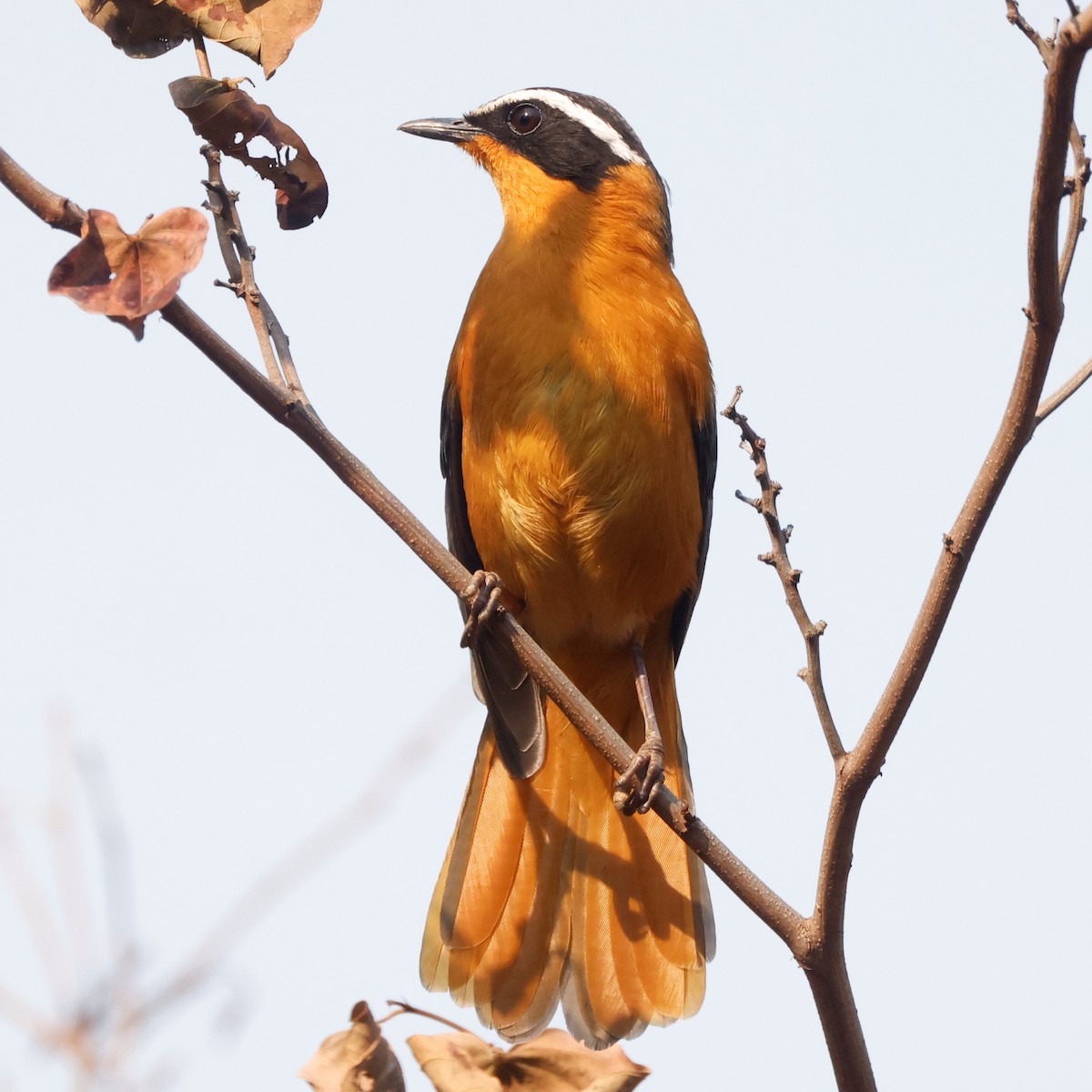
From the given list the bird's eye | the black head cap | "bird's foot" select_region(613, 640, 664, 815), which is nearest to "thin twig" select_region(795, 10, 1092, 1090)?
"bird's foot" select_region(613, 640, 664, 815)

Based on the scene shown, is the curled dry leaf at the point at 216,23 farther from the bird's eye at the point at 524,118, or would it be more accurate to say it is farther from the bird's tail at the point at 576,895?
the bird's tail at the point at 576,895

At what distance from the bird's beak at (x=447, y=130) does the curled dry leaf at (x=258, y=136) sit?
249 centimetres

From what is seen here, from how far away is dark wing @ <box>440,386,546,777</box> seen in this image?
16.7 ft

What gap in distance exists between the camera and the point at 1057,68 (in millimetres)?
2502

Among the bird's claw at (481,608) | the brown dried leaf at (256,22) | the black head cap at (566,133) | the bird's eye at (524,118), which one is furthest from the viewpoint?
the bird's eye at (524,118)

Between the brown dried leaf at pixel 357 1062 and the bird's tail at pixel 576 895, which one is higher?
the bird's tail at pixel 576 895

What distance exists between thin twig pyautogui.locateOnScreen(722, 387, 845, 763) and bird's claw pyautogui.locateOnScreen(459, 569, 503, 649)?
957 mm

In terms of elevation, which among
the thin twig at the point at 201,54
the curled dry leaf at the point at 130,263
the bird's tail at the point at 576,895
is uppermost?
the thin twig at the point at 201,54

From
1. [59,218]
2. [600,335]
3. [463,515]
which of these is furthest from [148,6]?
[463,515]

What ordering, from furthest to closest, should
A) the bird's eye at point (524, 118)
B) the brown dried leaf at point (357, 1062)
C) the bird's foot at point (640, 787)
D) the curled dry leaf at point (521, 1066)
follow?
the bird's eye at point (524, 118), the bird's foot at point (640, 787), the curled dry leaf at point (521, 1066), the brown dried leaf at point (357, 1062)

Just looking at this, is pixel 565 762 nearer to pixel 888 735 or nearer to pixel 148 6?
pixel 888 735

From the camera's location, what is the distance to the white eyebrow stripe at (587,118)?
19.0ft

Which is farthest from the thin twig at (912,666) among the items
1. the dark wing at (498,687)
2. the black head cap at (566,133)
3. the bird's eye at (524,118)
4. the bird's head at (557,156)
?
the bird's eye at (524,118)

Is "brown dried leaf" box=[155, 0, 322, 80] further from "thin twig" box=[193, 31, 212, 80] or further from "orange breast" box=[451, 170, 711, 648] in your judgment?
"orange breast" box=[451, 170, 711, 648]
